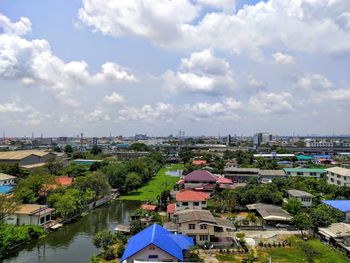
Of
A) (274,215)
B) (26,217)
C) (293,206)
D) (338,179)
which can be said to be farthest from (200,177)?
(26,217)

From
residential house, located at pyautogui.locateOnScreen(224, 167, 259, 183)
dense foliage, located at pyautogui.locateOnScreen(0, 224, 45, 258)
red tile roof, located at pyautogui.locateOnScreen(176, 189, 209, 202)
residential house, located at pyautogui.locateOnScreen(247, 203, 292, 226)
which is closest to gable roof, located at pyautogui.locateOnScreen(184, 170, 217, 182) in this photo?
residential house, located at pyautogui.locateOnScreen(224, 167, 259, 183)

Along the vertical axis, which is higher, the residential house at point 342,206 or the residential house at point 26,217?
the residential house at point 342,206

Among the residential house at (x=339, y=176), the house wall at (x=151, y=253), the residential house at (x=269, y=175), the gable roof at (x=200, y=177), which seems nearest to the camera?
the house wall at (x=151, y=253)

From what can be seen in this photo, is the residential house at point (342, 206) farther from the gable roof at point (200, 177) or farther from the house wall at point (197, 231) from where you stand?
the gable roof at point (200, 177)

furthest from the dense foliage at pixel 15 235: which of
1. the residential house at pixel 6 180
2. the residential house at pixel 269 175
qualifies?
the residential house at pixel 269 175

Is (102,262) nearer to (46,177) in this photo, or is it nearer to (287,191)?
(46,177)
